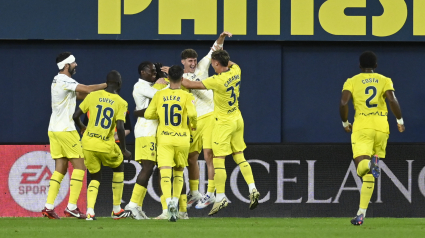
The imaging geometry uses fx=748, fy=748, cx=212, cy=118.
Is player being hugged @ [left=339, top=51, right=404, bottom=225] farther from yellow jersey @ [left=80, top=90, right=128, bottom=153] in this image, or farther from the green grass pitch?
yellow jersey @ [left=80, top=90, right=128, bottom=153]

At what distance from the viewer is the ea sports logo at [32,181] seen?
35.6 ft

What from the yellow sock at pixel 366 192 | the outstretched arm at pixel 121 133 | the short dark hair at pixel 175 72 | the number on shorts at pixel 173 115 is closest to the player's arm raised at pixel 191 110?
the number on shorts at pixel 173 115

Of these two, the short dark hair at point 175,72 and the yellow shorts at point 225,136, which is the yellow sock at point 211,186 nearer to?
the yellow shorts at point 225,136

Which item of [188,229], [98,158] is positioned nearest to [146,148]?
[98,158]

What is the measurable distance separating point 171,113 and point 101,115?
1019mm

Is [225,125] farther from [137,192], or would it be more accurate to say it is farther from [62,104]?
[62,104]

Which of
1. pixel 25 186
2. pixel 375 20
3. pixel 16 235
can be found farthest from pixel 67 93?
pixel 375 20

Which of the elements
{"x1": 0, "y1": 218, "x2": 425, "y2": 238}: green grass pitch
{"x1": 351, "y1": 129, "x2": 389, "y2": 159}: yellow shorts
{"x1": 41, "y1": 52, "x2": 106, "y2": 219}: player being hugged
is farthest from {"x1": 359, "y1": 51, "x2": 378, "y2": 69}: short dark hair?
{"x1": 41, "y1": 52, "x2": 106, "y2": 219}: player being hugged

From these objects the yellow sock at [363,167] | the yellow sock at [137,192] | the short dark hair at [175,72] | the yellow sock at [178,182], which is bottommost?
the yellow sock at [137,192]

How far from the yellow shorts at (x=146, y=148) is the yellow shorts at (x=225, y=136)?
2.69ft

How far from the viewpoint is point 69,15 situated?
13.7 metres

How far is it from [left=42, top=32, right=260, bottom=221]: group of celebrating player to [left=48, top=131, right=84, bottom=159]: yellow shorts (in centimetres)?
1

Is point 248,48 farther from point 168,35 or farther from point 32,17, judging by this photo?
point 32,17

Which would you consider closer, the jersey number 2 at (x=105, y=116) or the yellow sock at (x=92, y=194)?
the jersey number 2 at (x=105, y=116)
